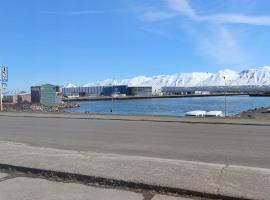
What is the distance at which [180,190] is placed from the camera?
691 centimetres

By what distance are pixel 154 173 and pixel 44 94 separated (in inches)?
4649

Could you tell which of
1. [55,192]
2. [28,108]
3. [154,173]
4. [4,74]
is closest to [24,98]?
[28,108]

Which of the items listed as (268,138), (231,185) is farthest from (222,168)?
(268,138)

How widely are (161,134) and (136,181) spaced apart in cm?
1016

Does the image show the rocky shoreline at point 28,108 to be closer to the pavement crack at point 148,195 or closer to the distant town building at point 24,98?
the distant town building at point 24,98

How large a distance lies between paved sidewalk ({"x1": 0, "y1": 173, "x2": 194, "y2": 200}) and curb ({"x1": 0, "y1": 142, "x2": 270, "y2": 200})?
33 centimetres

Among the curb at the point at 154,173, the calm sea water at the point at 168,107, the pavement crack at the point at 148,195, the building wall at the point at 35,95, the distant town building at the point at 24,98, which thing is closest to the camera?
the pavement crack at the point at 148,195

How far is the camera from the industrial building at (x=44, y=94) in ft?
397

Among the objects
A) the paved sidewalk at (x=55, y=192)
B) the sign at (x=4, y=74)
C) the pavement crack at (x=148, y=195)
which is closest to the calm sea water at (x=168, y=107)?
the sign at (x=4, y=74)

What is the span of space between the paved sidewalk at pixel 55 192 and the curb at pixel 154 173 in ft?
1.09

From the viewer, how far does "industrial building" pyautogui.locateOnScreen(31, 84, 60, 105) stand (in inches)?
4764

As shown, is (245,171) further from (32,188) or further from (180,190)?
(32,188)

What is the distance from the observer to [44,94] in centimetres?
12356

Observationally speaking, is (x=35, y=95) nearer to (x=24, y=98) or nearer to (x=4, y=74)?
(x=24, y=98)
